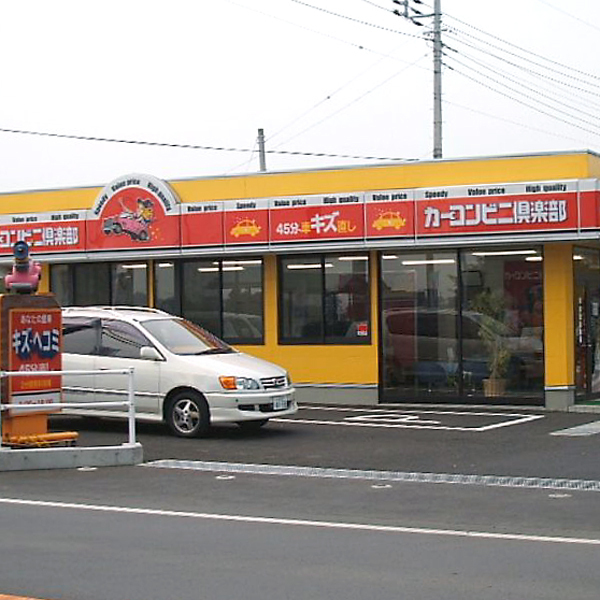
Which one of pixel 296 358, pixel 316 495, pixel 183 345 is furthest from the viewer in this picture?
pixel 296 358

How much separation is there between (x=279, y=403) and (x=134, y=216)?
790cm

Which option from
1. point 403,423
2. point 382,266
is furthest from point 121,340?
point 382,266

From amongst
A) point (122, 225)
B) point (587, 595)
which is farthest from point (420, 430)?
point (587, 595)

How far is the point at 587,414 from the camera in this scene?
1988 centimetres

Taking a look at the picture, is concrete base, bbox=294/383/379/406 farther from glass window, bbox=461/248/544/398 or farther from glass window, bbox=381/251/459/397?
glass window, bbox=461/248/544/398

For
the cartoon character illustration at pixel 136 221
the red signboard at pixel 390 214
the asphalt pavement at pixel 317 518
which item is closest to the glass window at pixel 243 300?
the cartoon character illustration at pixel 136 221

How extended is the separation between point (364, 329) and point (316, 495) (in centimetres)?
1035

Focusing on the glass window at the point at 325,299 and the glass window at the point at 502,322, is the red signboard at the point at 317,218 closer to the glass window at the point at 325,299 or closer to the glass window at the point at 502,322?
the glass window at the point at 325,299

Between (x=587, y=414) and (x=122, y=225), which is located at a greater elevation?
(x=122, y=225)

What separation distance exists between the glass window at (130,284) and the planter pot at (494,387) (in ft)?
24.2

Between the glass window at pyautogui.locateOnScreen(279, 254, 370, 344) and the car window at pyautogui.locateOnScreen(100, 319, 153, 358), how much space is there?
565cm

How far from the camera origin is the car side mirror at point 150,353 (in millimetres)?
17031

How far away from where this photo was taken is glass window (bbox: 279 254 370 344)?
2227cm

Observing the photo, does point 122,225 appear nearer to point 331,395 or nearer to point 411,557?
point 331,395
